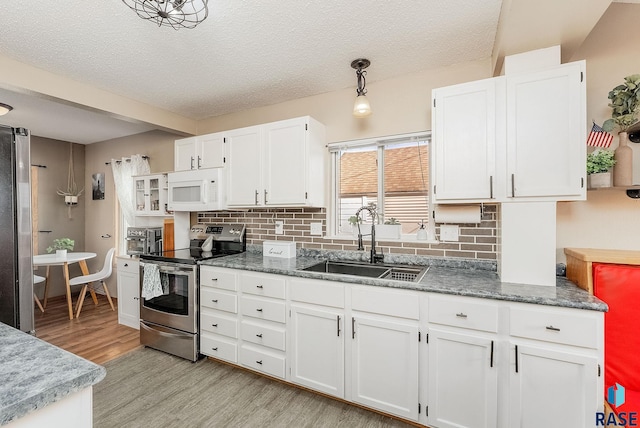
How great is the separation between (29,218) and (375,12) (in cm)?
269

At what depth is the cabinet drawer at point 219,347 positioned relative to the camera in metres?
2.56

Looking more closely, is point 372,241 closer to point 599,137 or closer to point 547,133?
point 547,133

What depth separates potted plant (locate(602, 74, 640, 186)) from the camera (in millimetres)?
1705

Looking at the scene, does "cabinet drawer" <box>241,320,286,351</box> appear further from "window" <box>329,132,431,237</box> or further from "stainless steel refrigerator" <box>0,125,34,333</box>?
"stainless steel refrigerator" <box>0,125,34,333</box>

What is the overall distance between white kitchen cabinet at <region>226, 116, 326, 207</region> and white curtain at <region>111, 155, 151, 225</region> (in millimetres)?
1854

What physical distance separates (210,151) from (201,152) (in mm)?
139

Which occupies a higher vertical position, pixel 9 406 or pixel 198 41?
pixel 198 41

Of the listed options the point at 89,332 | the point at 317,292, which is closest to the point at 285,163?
the point at 317,292

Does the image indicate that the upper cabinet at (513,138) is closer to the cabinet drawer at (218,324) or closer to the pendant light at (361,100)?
the pendant light at (361,100)

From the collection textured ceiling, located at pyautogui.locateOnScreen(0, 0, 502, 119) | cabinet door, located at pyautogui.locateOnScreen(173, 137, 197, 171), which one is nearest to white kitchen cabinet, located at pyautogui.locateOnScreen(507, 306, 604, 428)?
textured ceiling, located at pyautogui.locateOnScreen(0, 0, 502, 119)

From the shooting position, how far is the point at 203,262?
271cm

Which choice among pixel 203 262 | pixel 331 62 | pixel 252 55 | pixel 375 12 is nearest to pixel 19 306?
pixel 203 262

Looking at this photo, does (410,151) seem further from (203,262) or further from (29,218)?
(29,218)

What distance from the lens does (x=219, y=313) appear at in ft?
8.66
